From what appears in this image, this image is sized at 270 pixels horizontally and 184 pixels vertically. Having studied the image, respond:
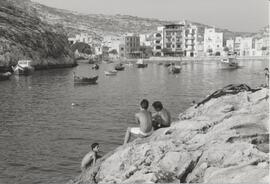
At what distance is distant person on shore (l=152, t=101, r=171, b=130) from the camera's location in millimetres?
15883

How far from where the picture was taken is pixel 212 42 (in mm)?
188250

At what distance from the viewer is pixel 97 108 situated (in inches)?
1551

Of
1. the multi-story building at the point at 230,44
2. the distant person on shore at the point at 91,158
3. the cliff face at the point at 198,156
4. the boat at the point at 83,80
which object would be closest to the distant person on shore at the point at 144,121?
the cliff face at the point at 198,156

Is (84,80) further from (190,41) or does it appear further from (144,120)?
(190,41)

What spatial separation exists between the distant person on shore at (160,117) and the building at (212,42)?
17346cm

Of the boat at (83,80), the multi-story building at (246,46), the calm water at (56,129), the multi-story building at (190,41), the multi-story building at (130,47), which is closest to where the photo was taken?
the calm water at (56,129)

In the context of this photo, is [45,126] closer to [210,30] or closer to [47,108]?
[47,108]

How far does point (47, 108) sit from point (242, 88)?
19.4m

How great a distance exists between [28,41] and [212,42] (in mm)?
91747

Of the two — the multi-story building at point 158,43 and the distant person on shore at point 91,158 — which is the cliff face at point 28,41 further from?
the distant person on shore at point 91,158

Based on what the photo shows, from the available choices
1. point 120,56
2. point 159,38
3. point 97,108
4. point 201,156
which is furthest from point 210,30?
point 201,156

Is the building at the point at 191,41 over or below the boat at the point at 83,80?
over

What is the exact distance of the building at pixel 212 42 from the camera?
18688 cm

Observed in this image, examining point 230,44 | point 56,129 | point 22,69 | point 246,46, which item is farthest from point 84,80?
point 246,46
